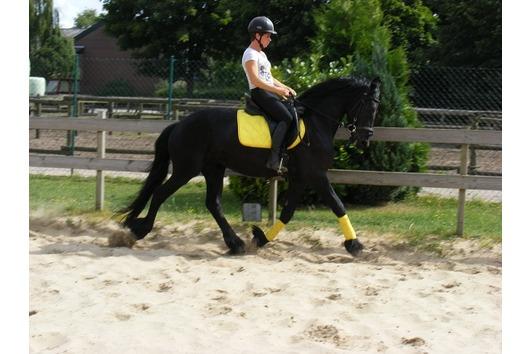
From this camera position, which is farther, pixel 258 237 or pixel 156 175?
pixel 156 175

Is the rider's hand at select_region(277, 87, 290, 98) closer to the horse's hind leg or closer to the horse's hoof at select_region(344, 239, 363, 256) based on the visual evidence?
the horse's hind leg

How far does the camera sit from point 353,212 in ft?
34.7

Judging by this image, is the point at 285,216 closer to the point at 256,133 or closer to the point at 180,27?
the point at 256,133

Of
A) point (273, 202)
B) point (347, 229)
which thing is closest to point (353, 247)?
point (347, 229)

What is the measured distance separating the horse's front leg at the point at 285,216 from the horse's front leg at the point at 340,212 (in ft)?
0.81

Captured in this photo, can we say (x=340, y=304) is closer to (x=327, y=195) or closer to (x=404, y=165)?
(x=327, y=195)

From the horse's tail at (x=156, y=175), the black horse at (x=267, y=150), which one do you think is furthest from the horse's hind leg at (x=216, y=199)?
the horse's tail at (x=156, y=175)

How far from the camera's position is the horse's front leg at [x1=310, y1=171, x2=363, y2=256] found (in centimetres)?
780

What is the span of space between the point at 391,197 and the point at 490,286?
4863 mm

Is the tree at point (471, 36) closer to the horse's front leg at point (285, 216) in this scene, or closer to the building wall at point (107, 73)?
the building wall at point (107, 73)

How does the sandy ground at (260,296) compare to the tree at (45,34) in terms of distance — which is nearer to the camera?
the sandy ground at (260,296)

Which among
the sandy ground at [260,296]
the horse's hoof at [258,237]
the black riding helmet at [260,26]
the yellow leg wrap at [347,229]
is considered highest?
the black riding helmet at [260,26]

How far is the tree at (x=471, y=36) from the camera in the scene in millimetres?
28156

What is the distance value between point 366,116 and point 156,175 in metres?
2.45
